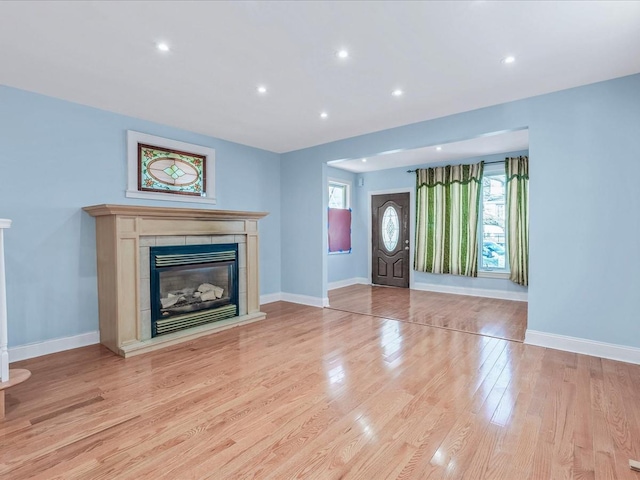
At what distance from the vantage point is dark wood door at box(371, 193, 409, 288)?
24.3 ft

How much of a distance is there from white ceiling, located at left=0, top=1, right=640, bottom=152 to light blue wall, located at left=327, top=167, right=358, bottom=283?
350cm

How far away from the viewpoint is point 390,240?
764 centimetres

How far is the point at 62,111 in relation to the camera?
3535 millimetres

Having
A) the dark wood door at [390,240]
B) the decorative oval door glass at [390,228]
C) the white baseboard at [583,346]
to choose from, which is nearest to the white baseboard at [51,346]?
the white baseboard at [583,346]

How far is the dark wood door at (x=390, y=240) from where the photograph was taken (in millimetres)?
7402

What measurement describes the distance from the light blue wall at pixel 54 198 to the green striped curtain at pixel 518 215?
5909mm

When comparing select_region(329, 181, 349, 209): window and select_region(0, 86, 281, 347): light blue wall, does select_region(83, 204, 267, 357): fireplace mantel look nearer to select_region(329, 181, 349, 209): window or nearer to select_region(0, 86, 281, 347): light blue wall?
select_region(0, 86, 281, 347): light blue wall

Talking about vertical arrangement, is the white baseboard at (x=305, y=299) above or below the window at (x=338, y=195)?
below

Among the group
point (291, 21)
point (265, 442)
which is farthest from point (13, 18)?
point (265, 442)

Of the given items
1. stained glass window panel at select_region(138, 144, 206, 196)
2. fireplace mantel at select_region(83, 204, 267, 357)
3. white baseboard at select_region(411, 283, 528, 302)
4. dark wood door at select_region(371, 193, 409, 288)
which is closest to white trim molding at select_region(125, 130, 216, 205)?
stained glass window panel at select_region(138, 144, 206, 196)

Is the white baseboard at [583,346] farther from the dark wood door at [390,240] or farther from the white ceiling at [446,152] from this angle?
the dark wood door at [390,240]

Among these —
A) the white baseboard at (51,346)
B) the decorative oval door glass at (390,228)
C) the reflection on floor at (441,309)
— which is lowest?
the reflection on floor at (441,309)

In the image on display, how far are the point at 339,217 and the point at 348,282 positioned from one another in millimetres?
1549

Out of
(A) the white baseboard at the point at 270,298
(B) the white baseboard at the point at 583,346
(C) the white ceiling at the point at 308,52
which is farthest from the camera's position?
(A) the white baseboard at the point at 270,298
